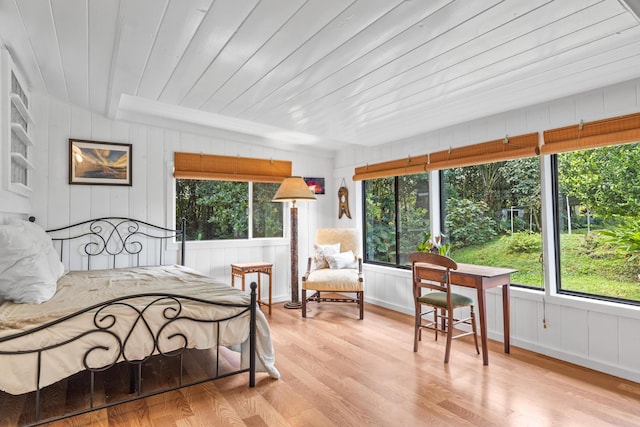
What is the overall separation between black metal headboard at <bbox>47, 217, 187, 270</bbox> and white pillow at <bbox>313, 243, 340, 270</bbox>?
1616mm

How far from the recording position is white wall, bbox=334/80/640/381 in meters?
2.71

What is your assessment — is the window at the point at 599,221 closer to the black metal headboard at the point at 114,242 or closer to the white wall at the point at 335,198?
the white wall at the point at 335,198

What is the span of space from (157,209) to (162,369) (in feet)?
6.49

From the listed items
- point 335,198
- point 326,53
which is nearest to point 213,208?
point 335,198

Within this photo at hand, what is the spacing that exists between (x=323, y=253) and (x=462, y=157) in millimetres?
2025

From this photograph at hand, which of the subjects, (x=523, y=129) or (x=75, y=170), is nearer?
(x=523, y=129)

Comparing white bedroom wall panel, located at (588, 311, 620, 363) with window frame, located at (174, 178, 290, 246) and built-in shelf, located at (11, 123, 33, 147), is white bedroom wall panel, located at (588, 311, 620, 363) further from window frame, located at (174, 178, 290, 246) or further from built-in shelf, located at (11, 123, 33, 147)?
built-in shelf, located at (11, 123, 33, 147)

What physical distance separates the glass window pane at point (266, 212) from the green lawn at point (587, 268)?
2.84 m

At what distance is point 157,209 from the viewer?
420cm

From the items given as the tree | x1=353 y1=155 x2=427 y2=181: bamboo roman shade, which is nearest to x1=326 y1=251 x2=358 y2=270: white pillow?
x1=353 y1=155 x2=427 y2=181: bamboo roman shade

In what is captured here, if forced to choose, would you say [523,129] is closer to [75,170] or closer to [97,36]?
[97,36]

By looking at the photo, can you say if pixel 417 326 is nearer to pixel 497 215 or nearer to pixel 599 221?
pixel 497 215

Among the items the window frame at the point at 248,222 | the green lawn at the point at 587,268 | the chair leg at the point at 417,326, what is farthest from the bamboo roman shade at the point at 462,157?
the chair leg at the point at 417,326

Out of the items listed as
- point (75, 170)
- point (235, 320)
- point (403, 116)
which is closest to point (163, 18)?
point (235, 320)
